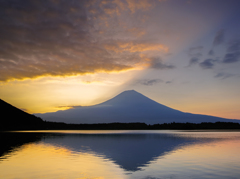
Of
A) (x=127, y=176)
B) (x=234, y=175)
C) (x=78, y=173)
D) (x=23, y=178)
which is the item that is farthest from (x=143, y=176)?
(x=23, y=178)

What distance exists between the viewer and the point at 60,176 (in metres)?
14.4

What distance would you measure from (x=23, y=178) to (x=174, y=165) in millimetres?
11437

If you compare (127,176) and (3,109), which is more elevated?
(3,109)

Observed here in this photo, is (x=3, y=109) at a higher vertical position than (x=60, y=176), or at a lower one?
higher

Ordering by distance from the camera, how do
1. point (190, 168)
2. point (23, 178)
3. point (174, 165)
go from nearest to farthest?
1. point (23, 178)
2. point (190, 168)
3. point (174, 165)

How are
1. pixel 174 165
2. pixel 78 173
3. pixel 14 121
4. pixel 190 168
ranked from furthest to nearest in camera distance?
pixel 14 121, pixel 174 165, pixel 190 168, pixel 78 173

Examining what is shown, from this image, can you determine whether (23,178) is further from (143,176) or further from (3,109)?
(3,109)

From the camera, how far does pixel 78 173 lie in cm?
1524

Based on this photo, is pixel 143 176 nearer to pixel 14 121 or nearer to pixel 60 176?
pixel 60 176

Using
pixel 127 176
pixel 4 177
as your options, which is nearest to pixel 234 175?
pixel 127 176

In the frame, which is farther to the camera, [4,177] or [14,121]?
[14,121]

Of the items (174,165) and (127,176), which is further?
(174,165)

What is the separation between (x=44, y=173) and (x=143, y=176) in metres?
6.75

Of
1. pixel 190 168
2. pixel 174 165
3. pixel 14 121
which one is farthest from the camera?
pixel 14 121
